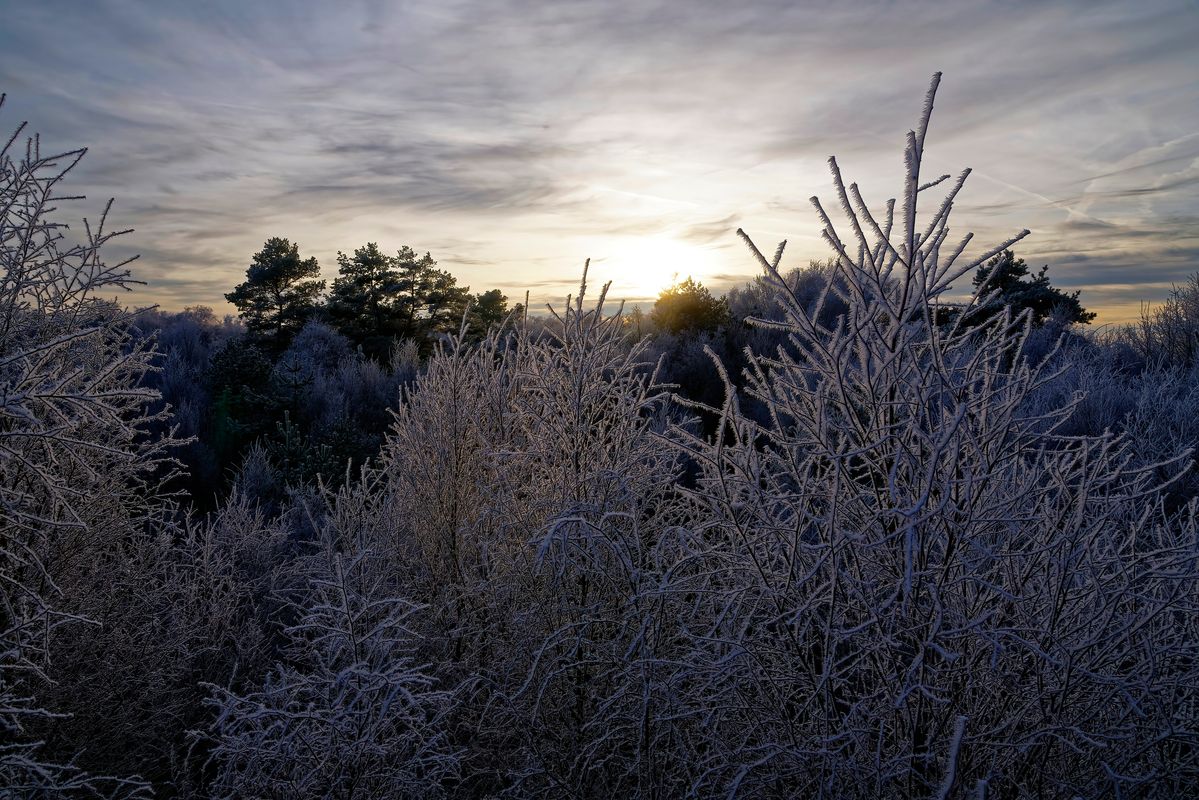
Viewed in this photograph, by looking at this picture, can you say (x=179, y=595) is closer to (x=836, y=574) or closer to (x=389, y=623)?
Answer: (x=389, y=623)

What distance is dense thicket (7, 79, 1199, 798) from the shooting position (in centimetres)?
216

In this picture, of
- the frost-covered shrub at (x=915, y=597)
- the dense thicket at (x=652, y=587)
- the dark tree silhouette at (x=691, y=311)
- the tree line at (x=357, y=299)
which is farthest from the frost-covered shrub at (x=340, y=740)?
the tree line at (x=357, y=299)

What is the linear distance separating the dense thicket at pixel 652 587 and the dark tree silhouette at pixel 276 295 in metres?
17.5

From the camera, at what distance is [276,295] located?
23.4 m

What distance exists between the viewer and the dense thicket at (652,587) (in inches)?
84.9

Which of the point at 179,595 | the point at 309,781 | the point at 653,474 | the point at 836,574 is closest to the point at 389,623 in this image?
the point at 309,781

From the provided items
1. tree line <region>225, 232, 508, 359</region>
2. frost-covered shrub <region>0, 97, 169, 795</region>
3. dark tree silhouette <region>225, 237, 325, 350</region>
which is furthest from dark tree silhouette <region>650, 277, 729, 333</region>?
frost-covered shrub <region>0, 97, 169, 795</region>

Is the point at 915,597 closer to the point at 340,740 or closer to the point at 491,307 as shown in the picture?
the point at 340,740

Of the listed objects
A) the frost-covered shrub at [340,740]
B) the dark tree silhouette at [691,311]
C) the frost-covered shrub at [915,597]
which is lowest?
the frost-covered shrub at [340,740]

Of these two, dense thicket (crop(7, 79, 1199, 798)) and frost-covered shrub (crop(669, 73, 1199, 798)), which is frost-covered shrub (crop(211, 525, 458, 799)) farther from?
frost-covered shrub (crop(669, 73, 1199, 798))

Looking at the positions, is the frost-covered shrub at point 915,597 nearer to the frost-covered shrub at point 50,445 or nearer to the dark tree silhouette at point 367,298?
the frost-covered shrub at point 50,445

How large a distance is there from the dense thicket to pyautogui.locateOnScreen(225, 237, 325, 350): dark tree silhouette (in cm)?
1754

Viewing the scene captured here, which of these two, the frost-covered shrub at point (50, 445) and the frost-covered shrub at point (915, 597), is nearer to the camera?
the frost-covered shrub at point (915, 597)

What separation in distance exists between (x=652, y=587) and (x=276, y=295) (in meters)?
23.5
